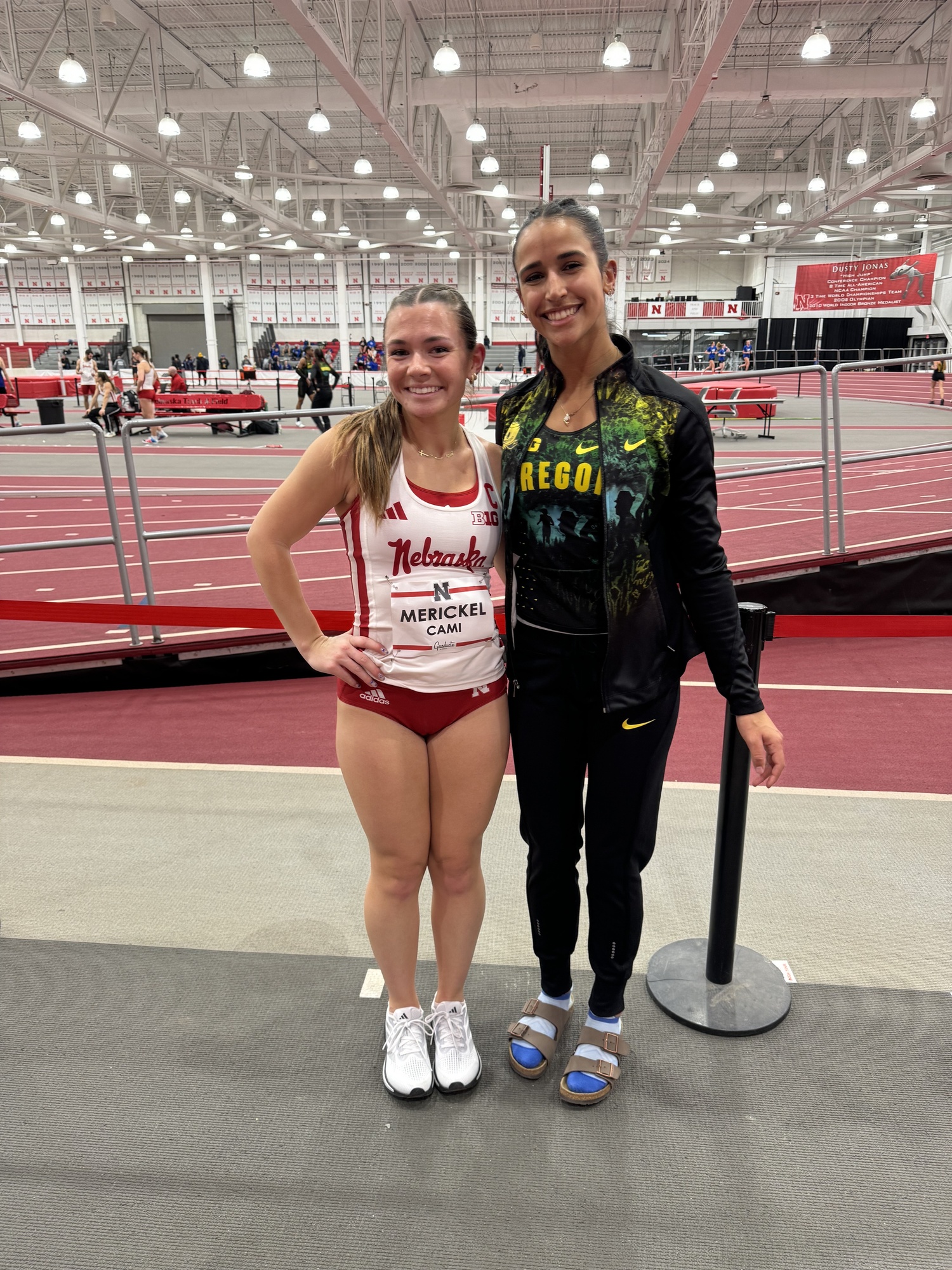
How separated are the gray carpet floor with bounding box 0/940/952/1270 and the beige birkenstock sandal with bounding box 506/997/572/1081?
4 centimetres

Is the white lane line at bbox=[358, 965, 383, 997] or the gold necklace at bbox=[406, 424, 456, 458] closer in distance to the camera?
the gold necklace at bbox=[406, 424, 456, 458]

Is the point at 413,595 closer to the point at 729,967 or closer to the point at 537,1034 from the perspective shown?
the point at 537,1034

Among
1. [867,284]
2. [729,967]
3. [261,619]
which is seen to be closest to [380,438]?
[729,967]

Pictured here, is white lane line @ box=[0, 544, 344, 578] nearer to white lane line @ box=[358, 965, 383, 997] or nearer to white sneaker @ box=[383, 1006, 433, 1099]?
white lane line @ box=[358, 965, 383, 997]

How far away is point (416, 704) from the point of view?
1.65 m

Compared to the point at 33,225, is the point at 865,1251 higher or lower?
lower

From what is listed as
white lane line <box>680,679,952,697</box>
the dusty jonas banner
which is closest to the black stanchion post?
white lane line <box>680,679,952,697</box>

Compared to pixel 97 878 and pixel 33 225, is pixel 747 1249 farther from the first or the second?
pixel 33 225

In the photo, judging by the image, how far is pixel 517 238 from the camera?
5.17 feet

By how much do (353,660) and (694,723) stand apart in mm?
2520

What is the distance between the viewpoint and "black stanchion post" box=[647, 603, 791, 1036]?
201 centimetres

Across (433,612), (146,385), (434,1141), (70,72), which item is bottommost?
(434,1141)

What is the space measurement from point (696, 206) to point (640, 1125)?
34.5 m

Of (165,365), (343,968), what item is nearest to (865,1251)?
(343,968)
